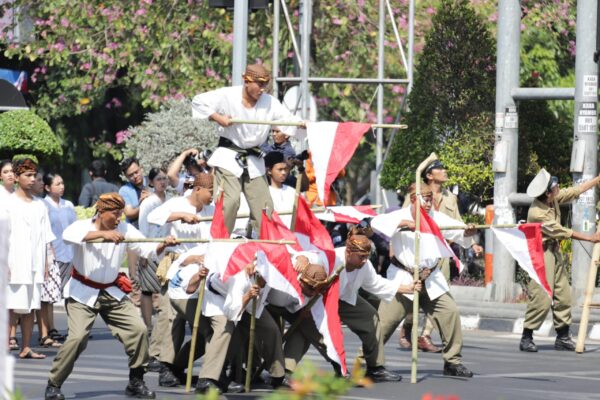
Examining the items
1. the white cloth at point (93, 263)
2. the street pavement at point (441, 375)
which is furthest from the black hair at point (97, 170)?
the white cloth at point (93, 263)

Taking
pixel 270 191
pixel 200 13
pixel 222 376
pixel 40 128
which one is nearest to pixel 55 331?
pixel 270 191

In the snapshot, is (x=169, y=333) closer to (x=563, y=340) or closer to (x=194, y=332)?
(x=194, y=332)

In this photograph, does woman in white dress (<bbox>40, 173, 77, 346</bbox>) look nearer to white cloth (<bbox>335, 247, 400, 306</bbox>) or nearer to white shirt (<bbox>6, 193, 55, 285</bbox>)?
white shirt (<bbox>6, 193, 55, 285</bbox>)

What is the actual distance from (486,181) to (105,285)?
10035 millimetres

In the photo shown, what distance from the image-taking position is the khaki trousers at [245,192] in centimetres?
1270

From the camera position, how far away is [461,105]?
68.7 ft

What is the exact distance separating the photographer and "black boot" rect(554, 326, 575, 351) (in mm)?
3624

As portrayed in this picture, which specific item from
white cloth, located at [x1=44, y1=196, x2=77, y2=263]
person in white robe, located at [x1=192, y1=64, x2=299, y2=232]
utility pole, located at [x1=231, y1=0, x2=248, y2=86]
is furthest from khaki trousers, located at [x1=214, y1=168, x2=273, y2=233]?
utility pole, located at [x1=231, y1=0, x2=248, y2=86]

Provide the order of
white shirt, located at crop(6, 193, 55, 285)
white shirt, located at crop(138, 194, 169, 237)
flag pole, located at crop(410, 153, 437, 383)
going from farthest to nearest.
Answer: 1. white shirt, located at crop(138, 194, 169, 237)
2. white shirt, located at crop(6, 193, 55, 285)
3. flag pole, located at crop(410, 153, 437, 383)

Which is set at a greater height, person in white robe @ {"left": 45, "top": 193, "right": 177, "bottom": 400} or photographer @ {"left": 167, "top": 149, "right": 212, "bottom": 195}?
photographer @ {"left": 167, "top": 149, "right": 212, "bottom": 195}

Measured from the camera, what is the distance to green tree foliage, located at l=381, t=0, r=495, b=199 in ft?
68.3

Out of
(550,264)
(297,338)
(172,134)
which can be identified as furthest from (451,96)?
(297,338)

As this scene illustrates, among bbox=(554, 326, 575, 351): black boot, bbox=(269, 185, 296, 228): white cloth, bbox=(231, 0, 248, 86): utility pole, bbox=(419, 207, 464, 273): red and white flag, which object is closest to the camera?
bbox=(419, 207, 464, 273): red and white flag

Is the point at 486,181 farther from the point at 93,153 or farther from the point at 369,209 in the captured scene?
the point at 93,153
